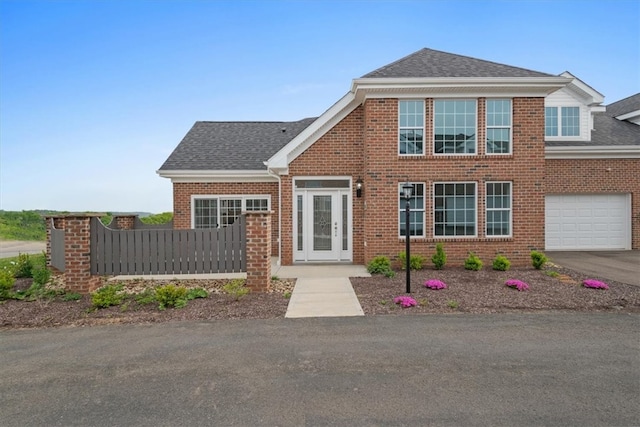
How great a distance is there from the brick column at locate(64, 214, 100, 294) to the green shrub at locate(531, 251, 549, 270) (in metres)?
11.6

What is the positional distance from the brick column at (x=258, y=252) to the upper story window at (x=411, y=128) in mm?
4980

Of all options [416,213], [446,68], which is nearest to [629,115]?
[446,68]

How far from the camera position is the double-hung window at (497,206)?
32.9 feet

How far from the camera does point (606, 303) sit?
629 cm

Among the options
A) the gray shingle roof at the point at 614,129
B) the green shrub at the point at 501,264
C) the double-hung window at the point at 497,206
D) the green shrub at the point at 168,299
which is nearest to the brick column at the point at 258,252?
the green shrub at the point at 168,299

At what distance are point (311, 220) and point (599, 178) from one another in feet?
38.4

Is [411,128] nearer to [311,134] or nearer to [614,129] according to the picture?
[311,134]

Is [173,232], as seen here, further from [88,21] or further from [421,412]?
[88,21]

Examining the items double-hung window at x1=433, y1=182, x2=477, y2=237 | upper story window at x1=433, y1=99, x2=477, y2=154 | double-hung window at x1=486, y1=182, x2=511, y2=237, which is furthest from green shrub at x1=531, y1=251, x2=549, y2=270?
upper story window at x1=433, y1=99, x2=477, y2=154

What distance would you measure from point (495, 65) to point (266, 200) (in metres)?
9.00

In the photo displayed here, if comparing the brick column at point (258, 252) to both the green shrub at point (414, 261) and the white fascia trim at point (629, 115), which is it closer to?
the green shrub at point (414, 261)

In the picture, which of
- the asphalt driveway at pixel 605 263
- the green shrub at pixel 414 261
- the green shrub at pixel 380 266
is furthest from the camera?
the green shrub at pixel 414 261

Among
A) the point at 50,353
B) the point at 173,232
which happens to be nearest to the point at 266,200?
the point at 173,232

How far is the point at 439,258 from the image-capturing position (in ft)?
31.5
